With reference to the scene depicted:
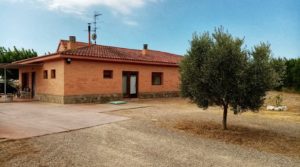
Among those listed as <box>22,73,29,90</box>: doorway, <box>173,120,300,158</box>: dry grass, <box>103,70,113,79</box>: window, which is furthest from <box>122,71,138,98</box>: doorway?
<box>173,120,300,158</box>: dry grass

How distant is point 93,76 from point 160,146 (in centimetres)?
1123

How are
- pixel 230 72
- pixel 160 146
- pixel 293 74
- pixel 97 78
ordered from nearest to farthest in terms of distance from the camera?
1. pixel 160 146
2. pixel 230 72
3. pixel 97 78
4. pixel 293 74

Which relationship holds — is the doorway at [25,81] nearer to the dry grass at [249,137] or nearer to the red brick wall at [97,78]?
the red brick wall at [97,78]

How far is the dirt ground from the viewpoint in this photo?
17.8ft

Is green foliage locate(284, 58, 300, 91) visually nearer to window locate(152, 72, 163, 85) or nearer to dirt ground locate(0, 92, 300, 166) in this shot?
window locate(152, 72, 163, 85)

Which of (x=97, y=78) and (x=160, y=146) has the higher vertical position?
(x=97, y=78)

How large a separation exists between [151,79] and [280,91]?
1383 centimetres

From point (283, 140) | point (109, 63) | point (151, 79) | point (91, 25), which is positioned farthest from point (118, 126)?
point (91, 25)

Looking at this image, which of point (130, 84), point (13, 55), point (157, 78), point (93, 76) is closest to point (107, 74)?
point (93, 76)

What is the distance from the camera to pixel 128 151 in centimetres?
609

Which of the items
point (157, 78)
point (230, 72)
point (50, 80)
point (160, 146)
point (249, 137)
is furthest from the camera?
point (157, 78)

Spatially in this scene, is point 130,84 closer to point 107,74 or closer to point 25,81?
point 107,74

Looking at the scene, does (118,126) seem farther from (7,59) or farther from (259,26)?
(7,59)

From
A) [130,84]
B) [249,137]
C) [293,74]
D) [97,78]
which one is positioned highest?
[293,74]
